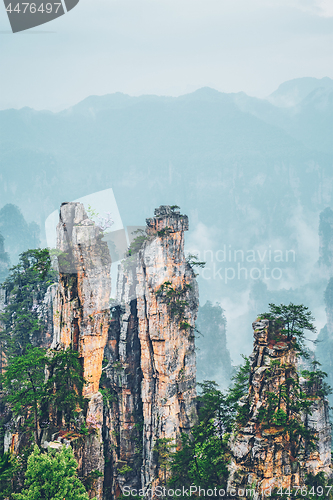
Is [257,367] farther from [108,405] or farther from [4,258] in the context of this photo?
[4,258]

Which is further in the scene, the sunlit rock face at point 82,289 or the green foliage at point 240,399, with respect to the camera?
the sunlit rock face at point 82,289

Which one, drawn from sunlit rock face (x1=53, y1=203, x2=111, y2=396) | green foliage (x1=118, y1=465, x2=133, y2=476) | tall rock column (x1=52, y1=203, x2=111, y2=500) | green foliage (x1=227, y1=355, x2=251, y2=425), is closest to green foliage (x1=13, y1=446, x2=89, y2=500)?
tall rock column (x1=52, y1=203, x2=111, y2=500)

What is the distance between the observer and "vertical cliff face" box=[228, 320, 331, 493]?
797 inches

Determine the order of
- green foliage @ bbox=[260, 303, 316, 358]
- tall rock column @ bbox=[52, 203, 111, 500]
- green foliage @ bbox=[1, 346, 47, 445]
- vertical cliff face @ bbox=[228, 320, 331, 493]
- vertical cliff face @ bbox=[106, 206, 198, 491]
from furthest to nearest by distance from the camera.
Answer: vertical cliff face @ bbox=[106, 206, 198, 491]
tall rock column @ bbox=[52, 203, 111, 500]
green foliage @ bbox=[1, 346, 47, 445]
green foliage @ bbox=[260, 303, 316, 358]
vertical cliff face @ bbox=[228, 320, 331, 493]

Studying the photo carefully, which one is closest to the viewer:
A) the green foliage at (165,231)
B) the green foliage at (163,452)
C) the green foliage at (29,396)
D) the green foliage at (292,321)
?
the green foliage at (292,321)

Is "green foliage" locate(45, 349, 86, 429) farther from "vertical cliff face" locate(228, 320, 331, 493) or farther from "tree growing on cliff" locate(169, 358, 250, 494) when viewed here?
"vertical cliff face" locate(228, 320, 331, 493)

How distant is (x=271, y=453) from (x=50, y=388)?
33.7ft

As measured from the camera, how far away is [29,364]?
72.5ft

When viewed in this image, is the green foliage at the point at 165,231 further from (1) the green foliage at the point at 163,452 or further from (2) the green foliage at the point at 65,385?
(1) the green foliage at the point at 163,452

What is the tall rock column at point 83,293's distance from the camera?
2408 cm

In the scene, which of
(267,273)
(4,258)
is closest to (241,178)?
(267,273)

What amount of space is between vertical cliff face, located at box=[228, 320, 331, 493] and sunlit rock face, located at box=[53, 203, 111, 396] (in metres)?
7.75

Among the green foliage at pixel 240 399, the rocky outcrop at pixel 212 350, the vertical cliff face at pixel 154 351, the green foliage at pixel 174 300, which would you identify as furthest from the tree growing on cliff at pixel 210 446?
the rocky outcrop at pixel 212 350

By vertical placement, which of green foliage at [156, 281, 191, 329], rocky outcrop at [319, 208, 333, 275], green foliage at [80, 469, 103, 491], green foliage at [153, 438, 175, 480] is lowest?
green foliage at [80, 469, 103, 491]
